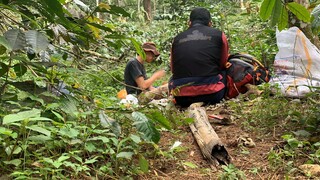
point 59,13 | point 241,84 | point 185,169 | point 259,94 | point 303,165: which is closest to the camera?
point 59,13

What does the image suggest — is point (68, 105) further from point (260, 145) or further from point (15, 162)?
point (260, 145)

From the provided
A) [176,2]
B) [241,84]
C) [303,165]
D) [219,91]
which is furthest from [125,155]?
[176,2]

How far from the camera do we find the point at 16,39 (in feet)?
4.15

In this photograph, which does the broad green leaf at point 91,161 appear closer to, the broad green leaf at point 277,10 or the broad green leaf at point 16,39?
the broad green leaf at point 16,39

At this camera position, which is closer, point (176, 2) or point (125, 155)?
point (125, 155)

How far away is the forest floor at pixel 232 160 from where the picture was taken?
211 centimetres

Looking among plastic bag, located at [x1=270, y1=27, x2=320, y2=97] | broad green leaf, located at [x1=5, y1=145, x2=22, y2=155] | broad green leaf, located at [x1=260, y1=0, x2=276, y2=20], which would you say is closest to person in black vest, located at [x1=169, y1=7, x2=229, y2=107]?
plastic bag, located at [x1=270, y1=27, x2=320, y2=97]

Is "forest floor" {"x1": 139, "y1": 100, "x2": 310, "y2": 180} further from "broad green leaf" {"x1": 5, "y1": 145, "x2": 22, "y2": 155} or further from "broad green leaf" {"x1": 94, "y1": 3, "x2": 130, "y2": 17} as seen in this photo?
"broad green leaf" {"x1": 94, "y1": 3, "x2": 130, "y2": 17}

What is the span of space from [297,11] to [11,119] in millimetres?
1141

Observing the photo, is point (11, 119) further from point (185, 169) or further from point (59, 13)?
point (185, 169)

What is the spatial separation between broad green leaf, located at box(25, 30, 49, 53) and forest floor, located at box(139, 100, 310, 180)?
1039mm

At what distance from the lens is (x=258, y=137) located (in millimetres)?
2725

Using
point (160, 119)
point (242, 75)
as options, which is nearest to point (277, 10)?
point (160, 119)

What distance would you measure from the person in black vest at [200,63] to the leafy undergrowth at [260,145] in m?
0.68
